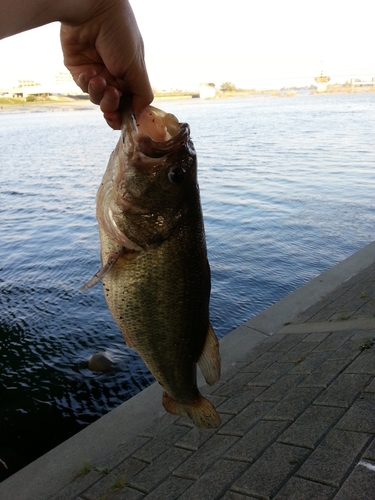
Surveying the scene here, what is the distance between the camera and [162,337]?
2.35 m

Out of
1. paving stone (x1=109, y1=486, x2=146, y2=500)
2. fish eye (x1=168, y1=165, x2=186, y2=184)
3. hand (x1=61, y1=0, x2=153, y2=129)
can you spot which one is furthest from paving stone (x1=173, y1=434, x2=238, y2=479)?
hand (x1=61, y1=0, x2=153, y2=129)

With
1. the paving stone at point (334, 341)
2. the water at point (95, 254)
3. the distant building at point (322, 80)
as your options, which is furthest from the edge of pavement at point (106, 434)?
the distant building at point (322, 80)

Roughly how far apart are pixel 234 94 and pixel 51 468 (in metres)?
149

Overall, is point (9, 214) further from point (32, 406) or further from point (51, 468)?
point (51, 468)

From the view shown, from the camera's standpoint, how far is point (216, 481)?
3611 mm

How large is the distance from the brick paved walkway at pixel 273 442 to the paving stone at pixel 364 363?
0.04 feet

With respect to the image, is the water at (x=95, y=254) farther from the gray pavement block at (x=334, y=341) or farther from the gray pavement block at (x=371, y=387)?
the gray pavement block at (x=371, y=387)

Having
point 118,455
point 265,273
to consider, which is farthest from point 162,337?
point 265,273

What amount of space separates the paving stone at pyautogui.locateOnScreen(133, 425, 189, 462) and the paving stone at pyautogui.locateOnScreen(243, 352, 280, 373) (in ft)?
4.41

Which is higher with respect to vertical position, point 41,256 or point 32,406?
point 41,256

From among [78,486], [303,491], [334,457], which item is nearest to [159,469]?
[78,486]

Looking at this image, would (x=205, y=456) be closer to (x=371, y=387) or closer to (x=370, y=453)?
(x=370, y=453)

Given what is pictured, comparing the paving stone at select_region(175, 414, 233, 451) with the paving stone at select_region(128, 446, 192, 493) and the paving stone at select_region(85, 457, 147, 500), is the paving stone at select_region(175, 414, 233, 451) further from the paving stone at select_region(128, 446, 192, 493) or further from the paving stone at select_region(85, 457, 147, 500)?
the paving stone at select_region(85, 457, 147, 500)

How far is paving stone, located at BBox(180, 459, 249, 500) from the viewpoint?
11.5 ft
